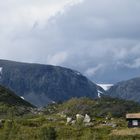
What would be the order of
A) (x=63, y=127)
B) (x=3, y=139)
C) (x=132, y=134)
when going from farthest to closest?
(x=63, y=127)
(x=132, y=134)
(x=3, y=139)

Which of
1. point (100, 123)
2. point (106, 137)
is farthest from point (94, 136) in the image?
point (100, 123)

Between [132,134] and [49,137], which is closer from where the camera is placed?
[49,137]

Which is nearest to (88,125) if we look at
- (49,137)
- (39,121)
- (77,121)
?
(77,121)

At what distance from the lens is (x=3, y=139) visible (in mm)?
148375

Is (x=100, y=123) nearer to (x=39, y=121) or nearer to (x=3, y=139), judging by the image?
(x=39, y=121)

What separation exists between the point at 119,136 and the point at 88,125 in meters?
30.3

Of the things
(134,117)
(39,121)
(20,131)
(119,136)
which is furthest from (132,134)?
(39,121)

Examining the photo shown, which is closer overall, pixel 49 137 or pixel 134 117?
pixel 49 137

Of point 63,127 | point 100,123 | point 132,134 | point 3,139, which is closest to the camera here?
point 3,139

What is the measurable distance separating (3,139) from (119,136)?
34637mm

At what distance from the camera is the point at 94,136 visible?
497 ft

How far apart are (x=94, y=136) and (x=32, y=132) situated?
79.5 ft

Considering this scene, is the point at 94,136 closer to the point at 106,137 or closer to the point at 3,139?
the point at 106,137

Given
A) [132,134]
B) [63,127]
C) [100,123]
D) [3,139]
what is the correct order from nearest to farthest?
[3,139]
[132,134]
[63,127]
[100,123]
